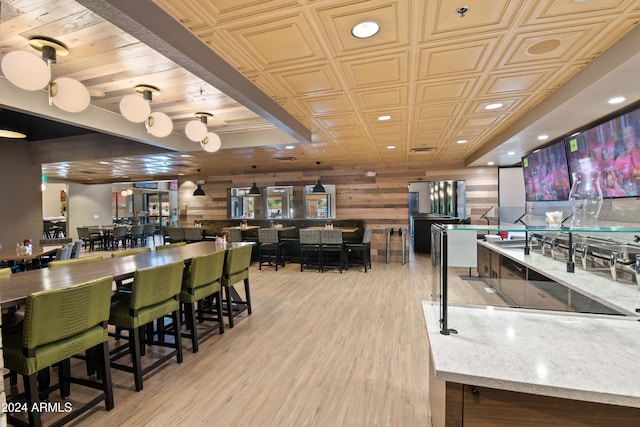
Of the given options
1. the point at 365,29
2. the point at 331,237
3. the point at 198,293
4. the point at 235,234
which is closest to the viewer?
the point at 365,29

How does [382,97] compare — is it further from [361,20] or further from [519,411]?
[519,411]

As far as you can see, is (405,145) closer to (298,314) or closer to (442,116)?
(442,116)

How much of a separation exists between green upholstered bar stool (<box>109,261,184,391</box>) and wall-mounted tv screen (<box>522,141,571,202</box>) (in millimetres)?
5294

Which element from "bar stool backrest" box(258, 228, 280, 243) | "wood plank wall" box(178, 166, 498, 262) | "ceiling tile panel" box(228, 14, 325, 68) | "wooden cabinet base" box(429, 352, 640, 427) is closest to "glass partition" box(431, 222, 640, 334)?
"wooden cabinet base" box(429, 352, 640, 427)

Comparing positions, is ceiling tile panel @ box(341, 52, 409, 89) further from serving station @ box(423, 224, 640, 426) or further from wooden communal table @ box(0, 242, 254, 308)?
wooden communal table @ box(0, 242, 254, 308)

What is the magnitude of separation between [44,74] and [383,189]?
728 centimetres

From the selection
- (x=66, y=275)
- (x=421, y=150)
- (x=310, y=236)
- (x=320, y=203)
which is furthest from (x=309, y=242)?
(x=66, y=275)

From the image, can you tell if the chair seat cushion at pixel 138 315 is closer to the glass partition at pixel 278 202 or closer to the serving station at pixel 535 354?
the serving station at pixel 535 354

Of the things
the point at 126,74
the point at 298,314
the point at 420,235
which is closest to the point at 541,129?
the point at 298,314

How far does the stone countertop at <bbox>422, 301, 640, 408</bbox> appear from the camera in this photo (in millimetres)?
1019

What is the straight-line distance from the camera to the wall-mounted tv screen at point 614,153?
2949 millimetres

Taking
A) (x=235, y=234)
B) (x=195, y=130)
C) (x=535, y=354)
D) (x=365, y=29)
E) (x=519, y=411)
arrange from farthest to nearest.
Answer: (x=235, y=234) → (x=195, y=130) → (x=365, y=29) → (x=535, y=354) → (x=519, y=411)

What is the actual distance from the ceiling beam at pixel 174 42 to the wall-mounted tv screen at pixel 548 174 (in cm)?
444

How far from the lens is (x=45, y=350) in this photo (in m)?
1.82
